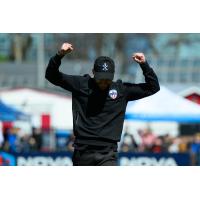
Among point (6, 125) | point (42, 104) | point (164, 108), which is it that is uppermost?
point (164, 108)

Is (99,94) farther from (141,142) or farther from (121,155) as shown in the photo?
(141,142)

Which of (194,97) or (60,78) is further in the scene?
(194,97)

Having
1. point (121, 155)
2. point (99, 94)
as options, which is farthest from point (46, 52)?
point (99, 94)

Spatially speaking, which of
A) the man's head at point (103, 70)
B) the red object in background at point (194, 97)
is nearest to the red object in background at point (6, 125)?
the red object in background at point (194, 97)

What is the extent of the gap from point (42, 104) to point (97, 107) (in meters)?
18.8

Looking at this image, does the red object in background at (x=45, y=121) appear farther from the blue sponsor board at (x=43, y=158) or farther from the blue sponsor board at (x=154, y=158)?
the blue sponsor board at (x=154, y=158)

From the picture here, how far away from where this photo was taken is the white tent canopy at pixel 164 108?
21.0m

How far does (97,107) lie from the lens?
252 inches

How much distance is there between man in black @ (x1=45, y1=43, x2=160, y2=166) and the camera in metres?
6.34

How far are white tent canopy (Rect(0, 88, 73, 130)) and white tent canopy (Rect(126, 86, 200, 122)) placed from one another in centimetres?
344

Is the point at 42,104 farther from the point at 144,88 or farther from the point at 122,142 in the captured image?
the point at 144,88

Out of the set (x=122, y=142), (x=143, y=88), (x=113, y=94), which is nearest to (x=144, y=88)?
(x=143, y=88)
